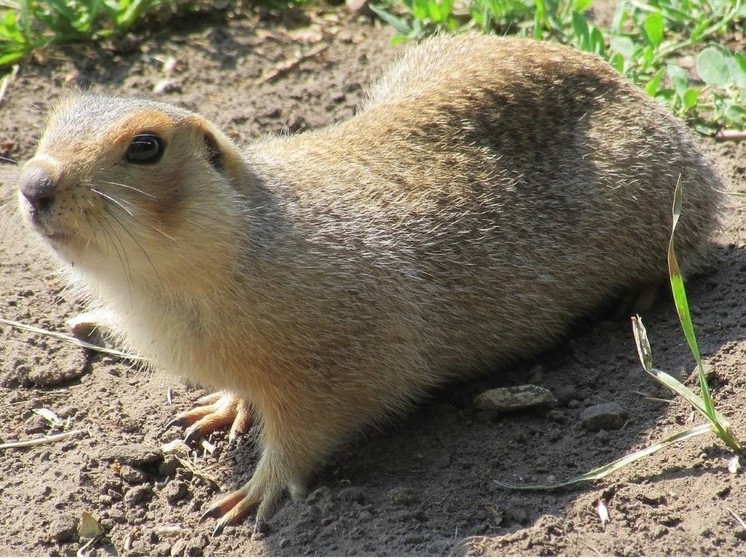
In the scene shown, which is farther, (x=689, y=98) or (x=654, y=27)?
(x=654, y=27)

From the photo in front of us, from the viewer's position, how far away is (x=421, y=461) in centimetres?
441

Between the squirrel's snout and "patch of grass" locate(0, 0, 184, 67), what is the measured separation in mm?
3614

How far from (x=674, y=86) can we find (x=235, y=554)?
3.96 metres

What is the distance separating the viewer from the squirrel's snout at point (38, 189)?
3.62 meters

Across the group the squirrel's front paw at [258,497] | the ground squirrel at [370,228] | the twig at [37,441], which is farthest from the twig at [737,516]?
the twig at [37,441]

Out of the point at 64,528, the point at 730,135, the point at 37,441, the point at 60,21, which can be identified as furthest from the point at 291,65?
the point at 64,528

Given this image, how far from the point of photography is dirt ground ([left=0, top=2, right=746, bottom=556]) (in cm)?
382

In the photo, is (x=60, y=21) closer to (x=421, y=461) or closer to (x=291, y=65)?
(x=291, y=65)

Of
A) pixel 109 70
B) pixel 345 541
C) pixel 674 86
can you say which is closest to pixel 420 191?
pixel 345 541

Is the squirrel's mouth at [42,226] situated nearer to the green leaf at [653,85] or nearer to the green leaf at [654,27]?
the green leaf at [653,85]

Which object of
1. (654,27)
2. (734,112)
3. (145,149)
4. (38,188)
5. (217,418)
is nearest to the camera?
(38,188)

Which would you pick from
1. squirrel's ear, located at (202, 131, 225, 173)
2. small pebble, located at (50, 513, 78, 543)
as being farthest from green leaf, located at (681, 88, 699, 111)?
small pebble, located at (50, 513, 78, 543)

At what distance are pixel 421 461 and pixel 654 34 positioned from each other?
3294 millimetres

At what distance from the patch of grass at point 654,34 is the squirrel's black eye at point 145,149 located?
3.26 m
